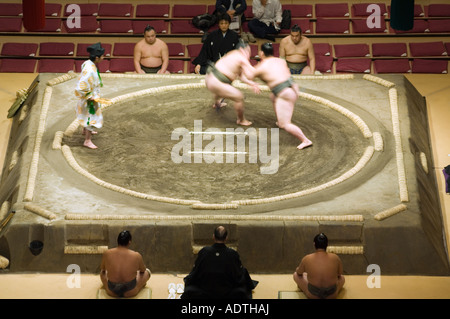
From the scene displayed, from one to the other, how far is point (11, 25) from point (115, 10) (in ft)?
3.16

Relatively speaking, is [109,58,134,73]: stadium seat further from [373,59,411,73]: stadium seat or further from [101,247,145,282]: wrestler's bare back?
[101,247,145,282]: wrestler's bare back

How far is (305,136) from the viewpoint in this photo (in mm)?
6688

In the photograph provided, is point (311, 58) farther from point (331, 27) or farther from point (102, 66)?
point (102, 66)

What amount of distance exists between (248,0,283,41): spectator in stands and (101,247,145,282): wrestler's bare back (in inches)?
146

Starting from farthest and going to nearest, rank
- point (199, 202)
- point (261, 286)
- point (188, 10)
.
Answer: point (188, 10) → point (199, 202) → point (261, 286)

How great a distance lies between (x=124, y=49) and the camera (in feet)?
26.8

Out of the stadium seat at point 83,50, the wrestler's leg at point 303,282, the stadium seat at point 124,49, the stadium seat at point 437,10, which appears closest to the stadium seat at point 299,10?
the stadium seat at point 437,10

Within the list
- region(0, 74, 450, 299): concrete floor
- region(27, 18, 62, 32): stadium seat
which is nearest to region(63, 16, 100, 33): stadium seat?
region(27, 18, 62, 32): stadium seat

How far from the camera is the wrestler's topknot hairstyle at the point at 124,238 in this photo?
16.2 feet

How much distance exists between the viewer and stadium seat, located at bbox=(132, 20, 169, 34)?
833cm

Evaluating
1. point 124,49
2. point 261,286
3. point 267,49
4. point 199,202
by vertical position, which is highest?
point 124,49

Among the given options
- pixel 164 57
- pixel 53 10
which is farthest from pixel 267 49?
pixel 53 10

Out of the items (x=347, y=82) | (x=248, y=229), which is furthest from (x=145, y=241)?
(x=347, y=82)
